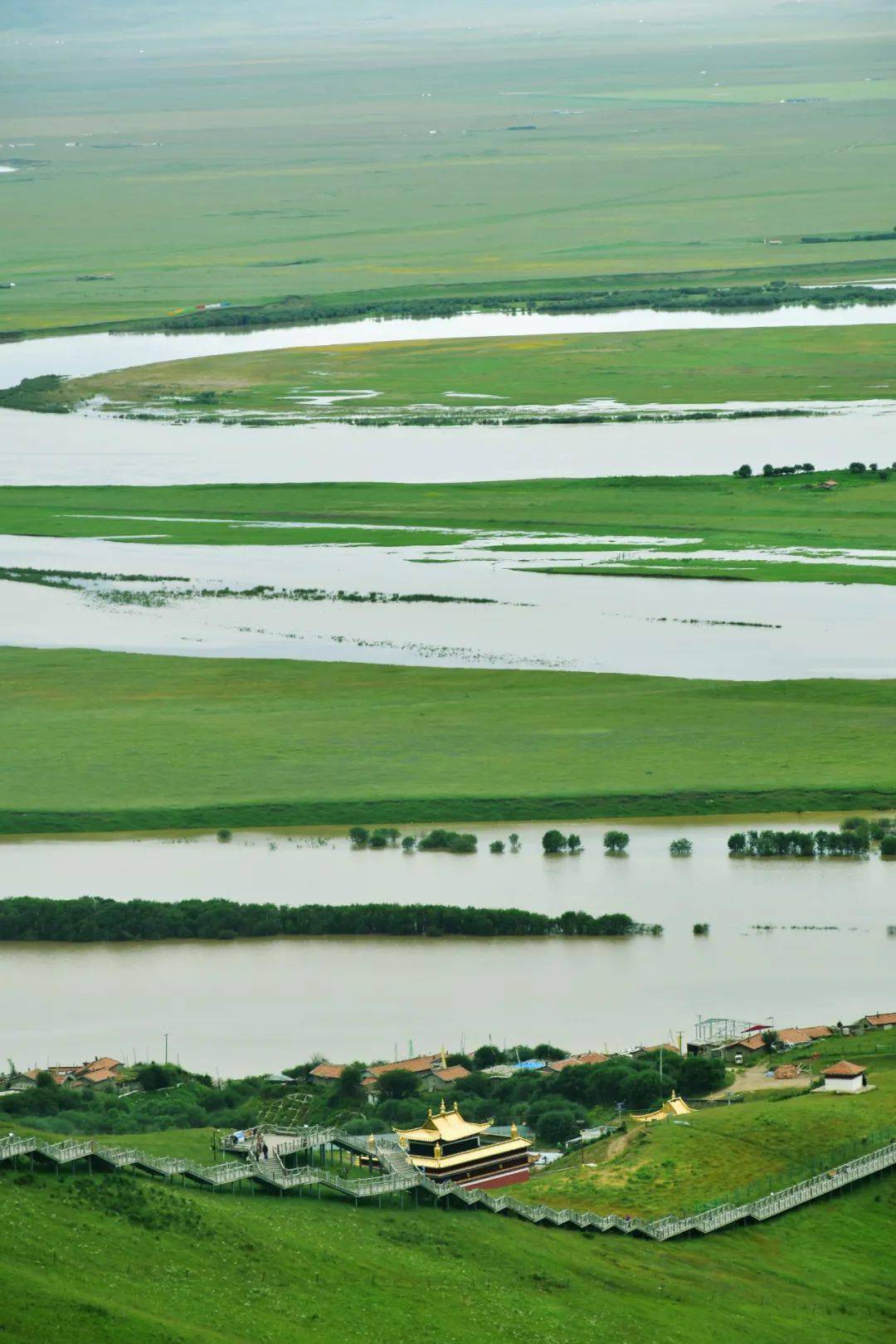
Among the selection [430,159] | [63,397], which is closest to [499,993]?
[63,397]

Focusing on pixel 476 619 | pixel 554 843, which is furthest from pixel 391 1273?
pixel 476 619

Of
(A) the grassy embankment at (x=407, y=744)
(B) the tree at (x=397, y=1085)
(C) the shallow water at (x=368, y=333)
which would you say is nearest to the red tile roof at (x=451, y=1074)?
(B) the tree at (x=397, y=1085)

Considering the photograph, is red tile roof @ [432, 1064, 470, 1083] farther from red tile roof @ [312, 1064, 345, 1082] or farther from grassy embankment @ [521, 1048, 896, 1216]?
grassy embankment @ [521, 1048, 896, 1216]

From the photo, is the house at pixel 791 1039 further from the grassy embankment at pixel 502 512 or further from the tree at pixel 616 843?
the grassy embankment at pixel 502 512

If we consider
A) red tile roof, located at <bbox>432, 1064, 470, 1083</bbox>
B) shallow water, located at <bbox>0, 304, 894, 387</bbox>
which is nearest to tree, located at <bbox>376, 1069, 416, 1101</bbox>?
red tile roof, located at <bbox>432, 1064, 470, 1083</bbox>

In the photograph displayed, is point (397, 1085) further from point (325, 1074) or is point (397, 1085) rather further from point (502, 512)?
point (502, 512)

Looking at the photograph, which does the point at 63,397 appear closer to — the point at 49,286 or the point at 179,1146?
the point at 49,286
